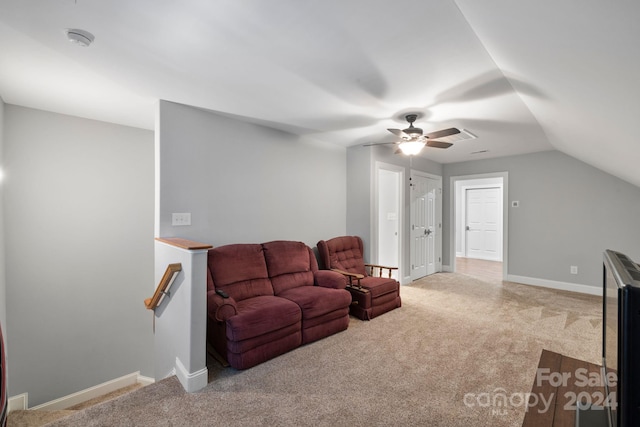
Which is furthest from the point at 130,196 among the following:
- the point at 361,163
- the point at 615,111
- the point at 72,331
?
the point at 615,111

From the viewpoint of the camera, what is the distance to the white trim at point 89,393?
3298 millimetres

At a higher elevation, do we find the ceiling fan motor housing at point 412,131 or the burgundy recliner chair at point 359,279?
the ceiling fan motor housing at point 412,131

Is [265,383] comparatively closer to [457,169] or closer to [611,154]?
[611,154]

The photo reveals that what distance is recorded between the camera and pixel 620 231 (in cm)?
447

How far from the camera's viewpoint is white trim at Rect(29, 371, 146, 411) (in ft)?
10.8

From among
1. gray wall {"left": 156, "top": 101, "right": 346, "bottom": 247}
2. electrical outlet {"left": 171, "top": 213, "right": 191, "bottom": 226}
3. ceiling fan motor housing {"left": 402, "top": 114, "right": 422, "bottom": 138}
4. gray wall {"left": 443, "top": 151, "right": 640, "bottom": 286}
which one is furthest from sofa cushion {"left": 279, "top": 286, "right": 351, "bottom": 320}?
gray wall {"left": 443, "top": 151, "right": 640, "bottom": 286}

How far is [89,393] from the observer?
3.59 meters

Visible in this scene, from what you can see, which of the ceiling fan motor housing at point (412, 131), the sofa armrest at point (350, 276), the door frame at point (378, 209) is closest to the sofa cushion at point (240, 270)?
the sofa armrest at point (350, 276)

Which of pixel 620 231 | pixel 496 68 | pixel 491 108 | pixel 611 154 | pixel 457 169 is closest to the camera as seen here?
pixel 496 68

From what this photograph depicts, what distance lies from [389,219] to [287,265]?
2.41 metres

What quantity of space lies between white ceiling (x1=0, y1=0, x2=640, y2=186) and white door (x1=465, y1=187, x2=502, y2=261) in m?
4.86

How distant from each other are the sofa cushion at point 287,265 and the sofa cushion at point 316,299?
145 mm

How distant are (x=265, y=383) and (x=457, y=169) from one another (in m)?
5.66

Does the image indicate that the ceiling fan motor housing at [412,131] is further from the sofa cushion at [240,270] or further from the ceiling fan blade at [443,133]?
the sofa cushion at [240,270]
